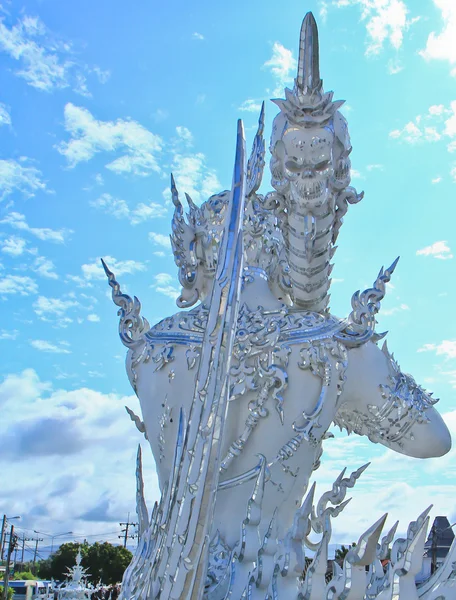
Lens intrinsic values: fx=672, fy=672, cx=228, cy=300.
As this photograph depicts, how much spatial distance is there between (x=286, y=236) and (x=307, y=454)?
1.40m

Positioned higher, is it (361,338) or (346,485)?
(361,338)

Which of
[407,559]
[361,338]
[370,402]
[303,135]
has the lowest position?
[407,559]

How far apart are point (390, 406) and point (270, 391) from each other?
2.94 ft

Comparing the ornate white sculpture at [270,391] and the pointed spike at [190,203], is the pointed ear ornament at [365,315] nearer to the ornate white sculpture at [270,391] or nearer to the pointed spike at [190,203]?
the ornate white sculpture at [270,391]

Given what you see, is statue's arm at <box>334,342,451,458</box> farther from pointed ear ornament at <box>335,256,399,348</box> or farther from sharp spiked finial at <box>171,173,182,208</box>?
sharp spiked finial at <box>171,173,182,208</box>

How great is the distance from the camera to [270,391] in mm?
4324

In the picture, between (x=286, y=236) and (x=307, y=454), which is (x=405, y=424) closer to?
(x=307, y=454)

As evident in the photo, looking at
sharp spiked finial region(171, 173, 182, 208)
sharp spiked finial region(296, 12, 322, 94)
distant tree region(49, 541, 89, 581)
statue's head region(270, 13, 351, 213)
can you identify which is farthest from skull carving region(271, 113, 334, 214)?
distant tree region(49, 541, 89, 581)

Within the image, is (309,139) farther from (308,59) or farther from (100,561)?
(100,561)

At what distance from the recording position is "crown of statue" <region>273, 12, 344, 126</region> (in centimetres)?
373

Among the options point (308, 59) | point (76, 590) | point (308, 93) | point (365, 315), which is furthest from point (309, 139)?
point (76, 590)

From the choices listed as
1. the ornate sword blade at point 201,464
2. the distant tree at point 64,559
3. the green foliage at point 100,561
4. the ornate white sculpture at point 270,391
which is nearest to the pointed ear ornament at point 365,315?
the ornate white sculpture at point 270,391

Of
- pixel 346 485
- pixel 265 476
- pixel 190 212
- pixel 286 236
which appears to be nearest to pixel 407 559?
pixel 265 476

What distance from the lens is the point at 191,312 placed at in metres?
4.89
